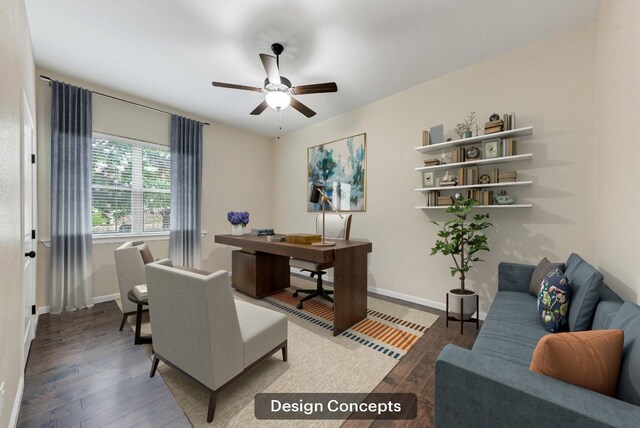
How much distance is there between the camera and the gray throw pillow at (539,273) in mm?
1998

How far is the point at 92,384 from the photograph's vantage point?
5.72 feet

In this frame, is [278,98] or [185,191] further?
[185,191]

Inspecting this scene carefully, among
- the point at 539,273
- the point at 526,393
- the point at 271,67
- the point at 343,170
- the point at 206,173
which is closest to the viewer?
the point at 526,393

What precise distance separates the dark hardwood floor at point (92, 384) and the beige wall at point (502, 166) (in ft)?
9.21

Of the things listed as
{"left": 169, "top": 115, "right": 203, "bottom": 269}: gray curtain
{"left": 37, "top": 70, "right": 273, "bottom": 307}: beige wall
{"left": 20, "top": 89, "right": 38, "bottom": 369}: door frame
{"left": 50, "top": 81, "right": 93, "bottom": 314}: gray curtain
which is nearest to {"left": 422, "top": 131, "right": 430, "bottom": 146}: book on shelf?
{"left": 37, "top": 70, "right": 273, "bottom": 307}: beige wall

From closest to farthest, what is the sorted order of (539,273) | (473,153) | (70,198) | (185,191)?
(539,273) → (473,153) → (70,198) → (185,191)

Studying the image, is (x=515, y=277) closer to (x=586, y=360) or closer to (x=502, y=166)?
(x=502, y=166)

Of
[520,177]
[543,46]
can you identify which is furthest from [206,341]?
[543,46]

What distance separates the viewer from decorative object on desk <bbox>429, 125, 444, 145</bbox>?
3.02 m

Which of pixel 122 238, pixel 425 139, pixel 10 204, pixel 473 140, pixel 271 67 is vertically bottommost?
pixel 122 238

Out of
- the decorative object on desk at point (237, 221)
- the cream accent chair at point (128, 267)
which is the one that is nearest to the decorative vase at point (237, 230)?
the decorative object on desk at point (237, 221)

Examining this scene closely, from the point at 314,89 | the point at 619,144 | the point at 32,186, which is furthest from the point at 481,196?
the point at 32,186

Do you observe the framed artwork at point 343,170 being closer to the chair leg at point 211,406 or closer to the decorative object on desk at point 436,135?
the decorative object on desk at point 436,135

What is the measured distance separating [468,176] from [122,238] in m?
4.42
